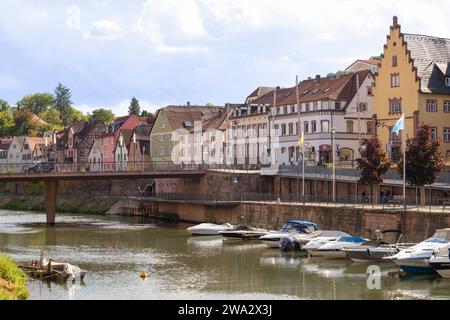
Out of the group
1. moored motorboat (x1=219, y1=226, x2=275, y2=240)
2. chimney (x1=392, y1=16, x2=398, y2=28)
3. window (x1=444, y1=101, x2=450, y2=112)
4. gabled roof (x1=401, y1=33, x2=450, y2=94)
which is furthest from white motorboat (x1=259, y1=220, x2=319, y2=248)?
chimney (x1=392, y1=16, x2=398, y2=28)

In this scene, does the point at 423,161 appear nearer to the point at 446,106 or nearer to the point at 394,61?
the point at 446,106

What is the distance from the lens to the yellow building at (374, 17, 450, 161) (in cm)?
8700

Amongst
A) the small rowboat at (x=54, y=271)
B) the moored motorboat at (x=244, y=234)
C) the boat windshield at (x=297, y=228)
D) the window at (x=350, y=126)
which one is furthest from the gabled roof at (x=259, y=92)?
the small rowboat at (x=54, y=271)

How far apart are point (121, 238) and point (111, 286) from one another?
31.7 meters

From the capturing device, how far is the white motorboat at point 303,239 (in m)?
62.8

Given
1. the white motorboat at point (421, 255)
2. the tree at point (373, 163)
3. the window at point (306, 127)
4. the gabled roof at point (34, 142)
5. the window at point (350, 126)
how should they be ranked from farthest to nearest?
1. the gabled roof at point (34, 142)
2. the window at point (306, 127)
3. the window at point (350, 126)
4. the tree at point (373, 163)
5. the white motorboat at point (421, 255)

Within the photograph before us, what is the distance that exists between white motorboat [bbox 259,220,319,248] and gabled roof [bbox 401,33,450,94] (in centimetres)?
2473

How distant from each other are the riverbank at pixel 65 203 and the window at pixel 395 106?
1937 inches

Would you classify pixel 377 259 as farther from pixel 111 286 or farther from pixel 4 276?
pixel 4 276

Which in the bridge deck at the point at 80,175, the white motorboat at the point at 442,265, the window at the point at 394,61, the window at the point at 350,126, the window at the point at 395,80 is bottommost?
the white motorboat at the point at 442,265

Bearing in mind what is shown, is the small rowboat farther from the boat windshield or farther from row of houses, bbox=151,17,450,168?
row of houses, bbox=151,17,450,168

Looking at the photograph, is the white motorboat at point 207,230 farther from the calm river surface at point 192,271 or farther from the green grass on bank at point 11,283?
the green grass on bank at point 11,283
